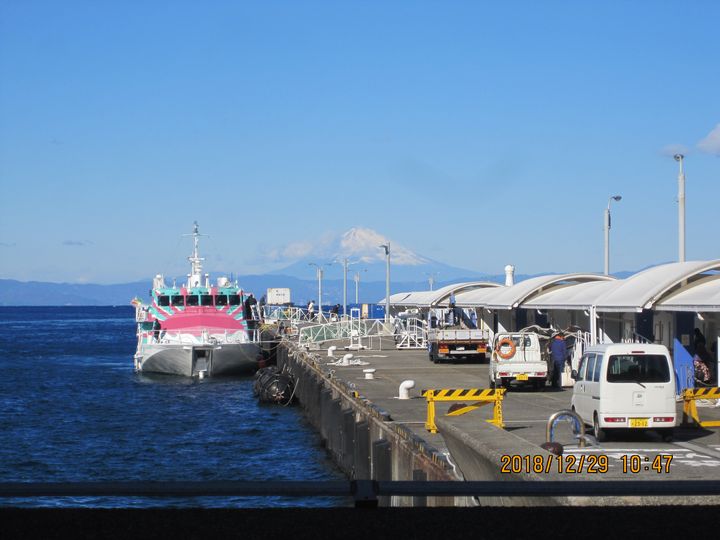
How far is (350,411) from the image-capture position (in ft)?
85.7

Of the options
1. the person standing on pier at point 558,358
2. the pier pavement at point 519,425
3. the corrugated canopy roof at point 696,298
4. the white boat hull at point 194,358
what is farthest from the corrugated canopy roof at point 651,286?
the white boat hull at point 194,358

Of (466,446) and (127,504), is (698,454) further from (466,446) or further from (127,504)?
(127,504)

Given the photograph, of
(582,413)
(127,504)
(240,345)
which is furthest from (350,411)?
(240,345)

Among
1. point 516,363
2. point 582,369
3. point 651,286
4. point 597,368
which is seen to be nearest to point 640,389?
point 597,368

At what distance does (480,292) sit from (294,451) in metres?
27.5

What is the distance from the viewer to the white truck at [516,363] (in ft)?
98.2

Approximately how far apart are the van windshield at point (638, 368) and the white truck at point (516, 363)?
38.0ft

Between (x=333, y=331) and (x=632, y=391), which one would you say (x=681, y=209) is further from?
(x=333, y=331)

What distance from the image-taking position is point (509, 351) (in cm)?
3050

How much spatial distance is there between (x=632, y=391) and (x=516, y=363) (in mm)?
12110

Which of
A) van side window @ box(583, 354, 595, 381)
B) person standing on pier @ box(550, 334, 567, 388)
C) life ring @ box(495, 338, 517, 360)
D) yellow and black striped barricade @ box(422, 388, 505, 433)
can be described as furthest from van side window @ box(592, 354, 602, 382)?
person standing on pier @ box(550, 334, 567, 388)

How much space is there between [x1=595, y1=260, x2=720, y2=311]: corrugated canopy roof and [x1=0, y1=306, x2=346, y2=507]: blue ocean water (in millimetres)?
9065

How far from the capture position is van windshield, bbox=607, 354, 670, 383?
59.7 ft
